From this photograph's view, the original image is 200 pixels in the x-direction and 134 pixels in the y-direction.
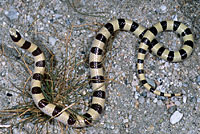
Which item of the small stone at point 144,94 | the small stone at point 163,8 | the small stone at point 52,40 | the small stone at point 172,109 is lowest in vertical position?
the small stone at point 172,109

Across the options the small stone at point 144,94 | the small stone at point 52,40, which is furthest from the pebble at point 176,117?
the small stone at point 52,40

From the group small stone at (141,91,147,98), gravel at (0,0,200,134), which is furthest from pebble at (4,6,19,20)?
small stone at (141,91,147,98)

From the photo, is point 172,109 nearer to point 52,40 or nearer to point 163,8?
point 163,8

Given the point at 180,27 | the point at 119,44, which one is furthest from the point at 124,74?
the point at 180,27

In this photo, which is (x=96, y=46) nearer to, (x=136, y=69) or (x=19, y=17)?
(x=136, y=69)

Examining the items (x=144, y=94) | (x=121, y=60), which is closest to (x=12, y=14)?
(x=121, y=60)

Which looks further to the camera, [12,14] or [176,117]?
[12,14]

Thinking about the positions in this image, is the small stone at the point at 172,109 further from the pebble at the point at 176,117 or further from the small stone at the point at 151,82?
the small stone at the point at 151,82

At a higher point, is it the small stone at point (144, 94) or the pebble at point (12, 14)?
the pebble at point (12, 14)
